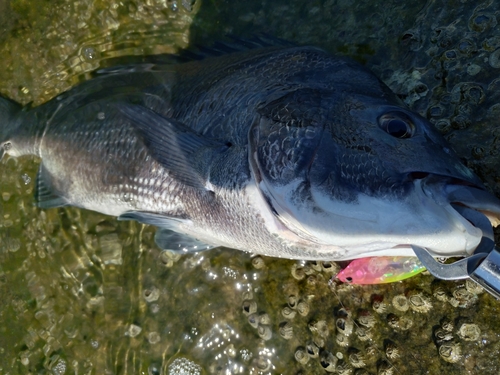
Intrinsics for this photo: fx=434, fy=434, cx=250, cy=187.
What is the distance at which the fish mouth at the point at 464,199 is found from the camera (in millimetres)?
1726

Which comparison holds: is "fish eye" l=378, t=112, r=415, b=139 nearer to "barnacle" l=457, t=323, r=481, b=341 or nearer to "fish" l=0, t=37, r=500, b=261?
"fish" l=0, t=37, r=500, b=261

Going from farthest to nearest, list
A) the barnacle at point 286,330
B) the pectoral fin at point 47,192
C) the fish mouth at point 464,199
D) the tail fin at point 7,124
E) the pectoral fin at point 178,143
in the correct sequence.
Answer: the tail fin at point 7,124 < the pectoral fin at point 47,192 < the barnacle at point 286,330 < the pectoral fin at point 178,143 < the fish mouth at point 464,199

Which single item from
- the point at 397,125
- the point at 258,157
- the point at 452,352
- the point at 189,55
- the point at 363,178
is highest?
the point at 397,125

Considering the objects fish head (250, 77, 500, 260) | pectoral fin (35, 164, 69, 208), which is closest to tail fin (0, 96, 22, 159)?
pectoral fin (35, 164, 69, 208)

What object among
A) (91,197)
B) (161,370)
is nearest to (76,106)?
(91,197)

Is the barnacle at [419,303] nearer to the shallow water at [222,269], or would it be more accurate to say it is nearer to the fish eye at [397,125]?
the shallow water at [222,269]

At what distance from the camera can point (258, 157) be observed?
88.6 inches

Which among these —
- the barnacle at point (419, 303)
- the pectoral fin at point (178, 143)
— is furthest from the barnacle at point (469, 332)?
the pectoral fin at point (178, 143)

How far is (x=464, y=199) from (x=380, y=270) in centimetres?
126

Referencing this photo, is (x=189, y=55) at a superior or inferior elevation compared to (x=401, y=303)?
superior

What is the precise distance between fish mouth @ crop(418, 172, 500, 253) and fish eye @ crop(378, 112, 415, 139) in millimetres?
266

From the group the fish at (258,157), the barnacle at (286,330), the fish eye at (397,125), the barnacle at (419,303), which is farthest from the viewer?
the barnacle at (286,330)

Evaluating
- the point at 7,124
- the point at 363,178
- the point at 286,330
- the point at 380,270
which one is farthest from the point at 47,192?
the point at 363,178

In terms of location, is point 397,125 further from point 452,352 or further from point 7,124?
point 7,124
